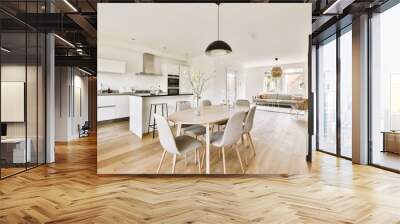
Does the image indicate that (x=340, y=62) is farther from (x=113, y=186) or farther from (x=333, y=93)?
(x=113, y=186)

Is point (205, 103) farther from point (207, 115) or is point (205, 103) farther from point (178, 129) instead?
point (178, 129)

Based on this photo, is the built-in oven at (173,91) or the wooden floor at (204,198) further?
the built-in oven at (173,91)

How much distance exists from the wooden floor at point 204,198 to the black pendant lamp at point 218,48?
1646 mm

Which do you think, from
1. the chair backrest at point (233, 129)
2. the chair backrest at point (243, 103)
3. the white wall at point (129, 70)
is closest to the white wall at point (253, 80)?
the chair backrest at point (243, 103)

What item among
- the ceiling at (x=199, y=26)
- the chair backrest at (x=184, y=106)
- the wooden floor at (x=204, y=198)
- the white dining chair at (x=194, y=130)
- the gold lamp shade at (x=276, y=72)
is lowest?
the wooden floor at (x=204, y=198)

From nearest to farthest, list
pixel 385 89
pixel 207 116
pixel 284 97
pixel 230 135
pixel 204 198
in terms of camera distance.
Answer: pixel 204 198 → pixel 230 135 → pixel 207 116 → pixel 284 97 → pixel 385 89

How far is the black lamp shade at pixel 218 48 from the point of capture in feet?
11.8

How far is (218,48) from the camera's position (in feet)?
11.8

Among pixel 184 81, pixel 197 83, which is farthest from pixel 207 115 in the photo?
pixel 184 81

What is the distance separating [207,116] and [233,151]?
582 mm

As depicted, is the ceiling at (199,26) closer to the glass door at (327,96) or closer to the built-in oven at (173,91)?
the built-in oven at (173,91)

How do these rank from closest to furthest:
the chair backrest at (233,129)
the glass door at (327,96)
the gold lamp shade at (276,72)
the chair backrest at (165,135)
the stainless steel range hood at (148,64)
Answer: the chair backrest at (165,135)
the chair backrest at (233,129)
the stainless steel range hood at (148,64)
the gold lamp shade at (276,72)
the glass door at (327,96)

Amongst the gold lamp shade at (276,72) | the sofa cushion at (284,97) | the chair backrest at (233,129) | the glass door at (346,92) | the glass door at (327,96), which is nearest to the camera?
the chair backrest at (233,129)

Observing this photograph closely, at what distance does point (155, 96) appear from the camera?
383 centimetres
